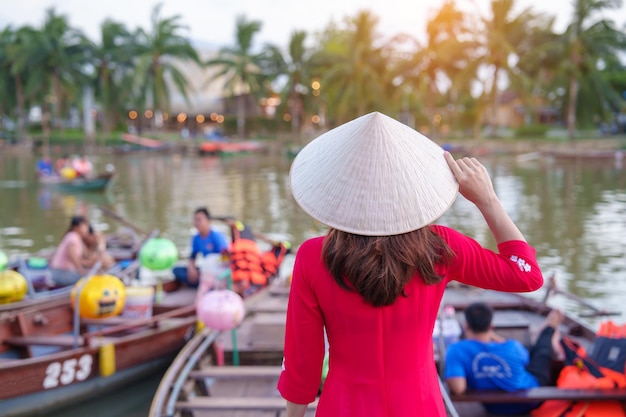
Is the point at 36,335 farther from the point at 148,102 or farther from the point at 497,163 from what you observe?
the point at 148,102

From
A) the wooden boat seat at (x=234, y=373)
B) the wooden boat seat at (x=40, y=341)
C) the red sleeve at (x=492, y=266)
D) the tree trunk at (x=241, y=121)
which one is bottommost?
the wooden boat seat at (x=40, y=341)

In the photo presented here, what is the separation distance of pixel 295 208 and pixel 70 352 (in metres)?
12.1

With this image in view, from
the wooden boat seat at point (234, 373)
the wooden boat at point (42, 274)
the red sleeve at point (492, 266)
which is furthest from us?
the wooden boat at point (42, 274)

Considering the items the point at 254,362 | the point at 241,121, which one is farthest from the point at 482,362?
the point at 241,121

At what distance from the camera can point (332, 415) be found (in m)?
1.55

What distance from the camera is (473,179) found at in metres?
1.50

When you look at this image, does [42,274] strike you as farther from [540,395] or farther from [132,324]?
[540,395]

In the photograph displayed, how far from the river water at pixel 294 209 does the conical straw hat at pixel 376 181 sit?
15.8 ft

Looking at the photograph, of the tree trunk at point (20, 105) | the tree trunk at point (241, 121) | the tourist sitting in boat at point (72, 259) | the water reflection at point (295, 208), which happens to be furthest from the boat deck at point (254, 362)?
the tree trunk at point (20, 105)

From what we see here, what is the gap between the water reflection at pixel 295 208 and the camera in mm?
10477

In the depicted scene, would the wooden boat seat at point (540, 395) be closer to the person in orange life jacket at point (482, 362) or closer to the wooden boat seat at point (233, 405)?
the person in orange life jacket at point (482, 362)

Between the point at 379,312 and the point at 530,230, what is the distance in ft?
41.5

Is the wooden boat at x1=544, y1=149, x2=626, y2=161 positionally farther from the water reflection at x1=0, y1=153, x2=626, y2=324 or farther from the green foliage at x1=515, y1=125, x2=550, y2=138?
the green foliage at x1=515, y1=125, x2=550, y2=138

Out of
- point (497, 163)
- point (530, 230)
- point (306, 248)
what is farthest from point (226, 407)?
point (497, 163)
